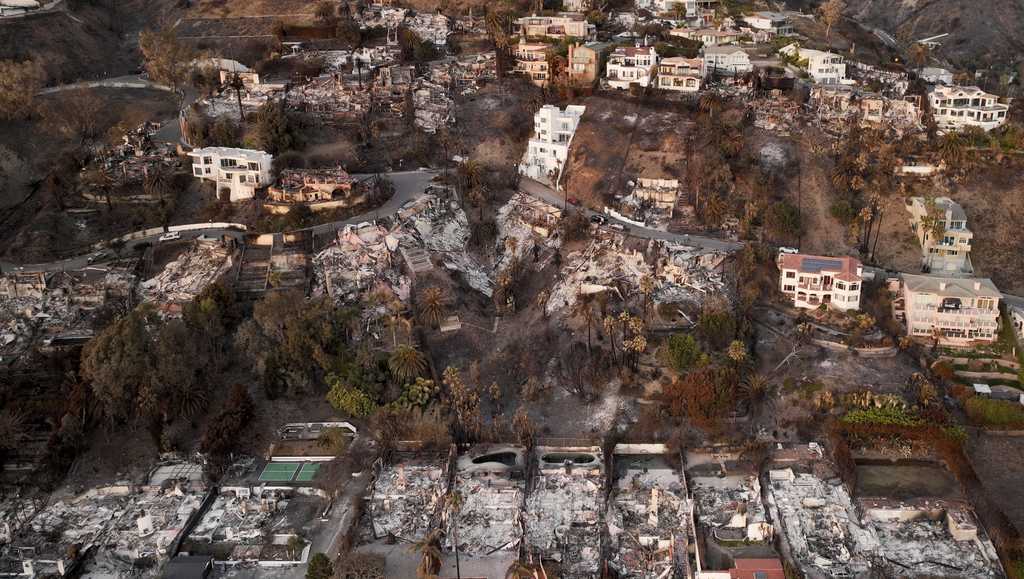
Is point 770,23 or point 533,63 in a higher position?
point 770,23

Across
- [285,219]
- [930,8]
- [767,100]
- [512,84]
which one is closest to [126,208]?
[285,219]

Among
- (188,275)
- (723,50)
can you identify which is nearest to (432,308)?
(188,275)

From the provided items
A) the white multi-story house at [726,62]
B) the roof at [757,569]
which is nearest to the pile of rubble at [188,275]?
the roof at [757,569]

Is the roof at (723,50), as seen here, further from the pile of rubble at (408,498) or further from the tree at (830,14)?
the pile of rubble at (408,498)

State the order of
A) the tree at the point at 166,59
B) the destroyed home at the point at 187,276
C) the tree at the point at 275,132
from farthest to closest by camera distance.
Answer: the tree at the point at 166,59 < the tree at the point at 275,132 < the destroyed home at the point at 187,276

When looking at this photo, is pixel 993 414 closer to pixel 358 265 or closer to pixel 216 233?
pixel 358 265

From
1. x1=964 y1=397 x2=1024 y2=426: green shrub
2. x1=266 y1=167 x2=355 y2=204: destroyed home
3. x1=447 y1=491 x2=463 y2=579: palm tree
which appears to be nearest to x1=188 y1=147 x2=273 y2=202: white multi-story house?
x1=266 y1=167 x2=355 y2=204: destroyed home
